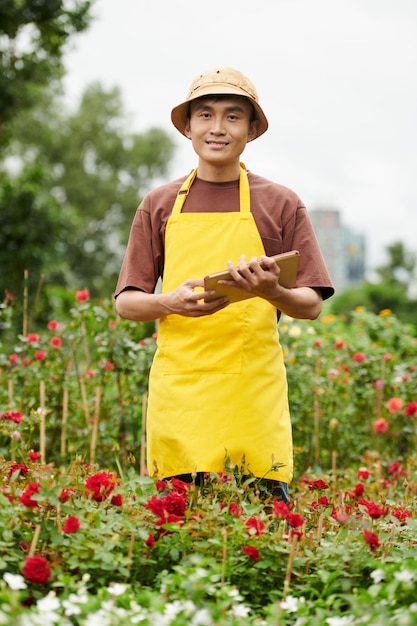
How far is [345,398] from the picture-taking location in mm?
4812

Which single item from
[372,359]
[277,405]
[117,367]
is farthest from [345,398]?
[277,405]

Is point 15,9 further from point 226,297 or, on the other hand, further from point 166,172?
point 166,172

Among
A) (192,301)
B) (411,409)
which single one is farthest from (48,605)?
(411,409)

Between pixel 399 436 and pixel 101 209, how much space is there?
69.1ft

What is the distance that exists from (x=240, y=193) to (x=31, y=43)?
32.3 feet

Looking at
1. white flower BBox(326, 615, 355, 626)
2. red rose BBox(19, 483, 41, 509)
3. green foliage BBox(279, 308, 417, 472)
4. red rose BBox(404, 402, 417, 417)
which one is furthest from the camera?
green foliage BBox(279, 308, 417, 472)

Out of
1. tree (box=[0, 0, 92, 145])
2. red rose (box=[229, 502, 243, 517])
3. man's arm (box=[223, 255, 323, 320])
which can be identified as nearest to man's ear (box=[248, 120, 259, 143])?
man's arm (box=[223, 255, 323, 320])

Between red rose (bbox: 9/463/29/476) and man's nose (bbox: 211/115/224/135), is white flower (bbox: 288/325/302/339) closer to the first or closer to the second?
man's nose (bbox: 211/115/224/135)

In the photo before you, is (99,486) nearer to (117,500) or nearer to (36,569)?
(117,500)

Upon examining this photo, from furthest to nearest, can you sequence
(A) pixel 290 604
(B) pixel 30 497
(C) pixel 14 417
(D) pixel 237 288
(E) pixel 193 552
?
(C) pixel 14 417
(D) pixel 237 288
(E) pixel 193 552
(B) pixel 30 497
(A) pixel 290 604

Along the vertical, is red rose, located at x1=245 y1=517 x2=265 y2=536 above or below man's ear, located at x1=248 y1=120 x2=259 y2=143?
below

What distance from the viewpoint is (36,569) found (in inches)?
70.1

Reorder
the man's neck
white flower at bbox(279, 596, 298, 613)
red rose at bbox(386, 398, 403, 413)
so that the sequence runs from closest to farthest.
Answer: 1. white flower at bbox(279, 596, 298, 613)
2. the man's neck
3. red rose at bbox(386, 398, 403, 413)

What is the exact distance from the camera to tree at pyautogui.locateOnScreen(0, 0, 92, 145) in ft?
34.6
